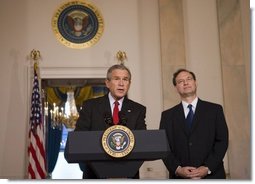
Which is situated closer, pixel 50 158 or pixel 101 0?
pixel 101 0

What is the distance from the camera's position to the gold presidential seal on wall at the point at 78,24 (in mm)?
7711

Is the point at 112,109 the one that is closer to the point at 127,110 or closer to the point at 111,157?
the point at 127,110

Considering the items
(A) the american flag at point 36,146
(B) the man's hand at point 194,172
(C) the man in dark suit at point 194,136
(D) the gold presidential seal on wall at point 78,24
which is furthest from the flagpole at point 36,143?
(B) the man's hand at point 194,172

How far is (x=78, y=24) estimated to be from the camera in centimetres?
795

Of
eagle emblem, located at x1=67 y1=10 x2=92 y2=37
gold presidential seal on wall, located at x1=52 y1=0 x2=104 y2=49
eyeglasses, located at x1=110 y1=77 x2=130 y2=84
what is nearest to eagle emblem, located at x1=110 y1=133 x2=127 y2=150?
eyeglasses, located at x1=110 y1=77 x2=130 y2=84

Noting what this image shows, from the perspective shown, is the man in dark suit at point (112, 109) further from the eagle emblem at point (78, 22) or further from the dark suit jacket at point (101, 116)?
the eagle emblem at point (78, 22)

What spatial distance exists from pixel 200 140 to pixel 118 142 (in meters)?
1.21

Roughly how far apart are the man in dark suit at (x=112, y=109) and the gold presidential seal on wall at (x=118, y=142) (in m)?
0.53

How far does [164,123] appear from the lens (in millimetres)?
2975

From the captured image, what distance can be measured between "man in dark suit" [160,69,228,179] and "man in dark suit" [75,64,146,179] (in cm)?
59

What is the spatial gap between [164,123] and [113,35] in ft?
16.5

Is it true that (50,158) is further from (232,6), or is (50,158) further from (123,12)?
(232,6)

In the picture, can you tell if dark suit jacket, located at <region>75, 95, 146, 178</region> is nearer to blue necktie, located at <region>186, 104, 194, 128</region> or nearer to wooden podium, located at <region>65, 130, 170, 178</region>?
wooden podium, located at <region>65, 130, 170, 178</region>

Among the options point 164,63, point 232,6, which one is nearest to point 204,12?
point 232,6
